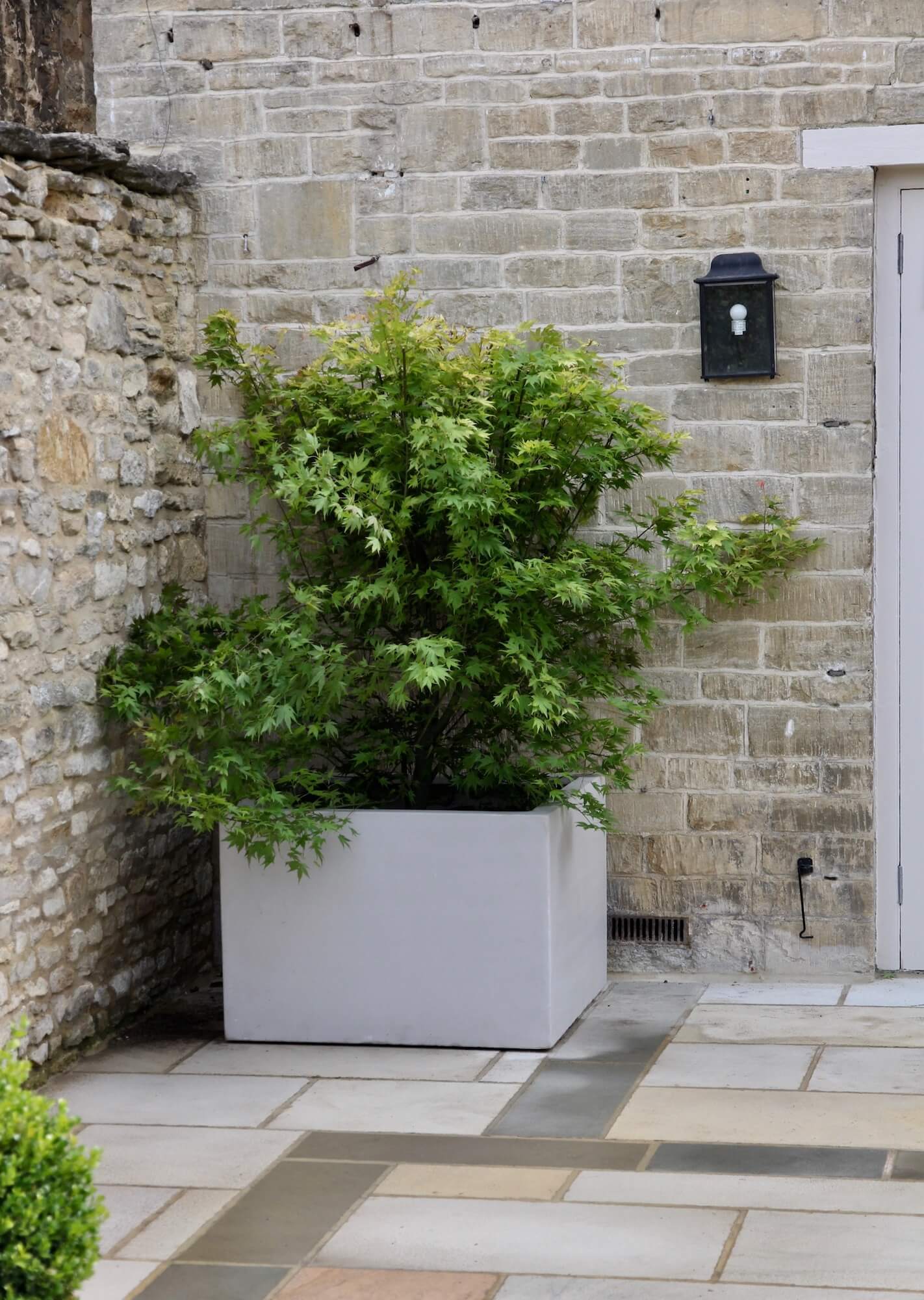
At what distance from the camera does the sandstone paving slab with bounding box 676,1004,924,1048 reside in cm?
448

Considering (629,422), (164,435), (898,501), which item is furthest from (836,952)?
(164,435)

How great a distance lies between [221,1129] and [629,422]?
228cm

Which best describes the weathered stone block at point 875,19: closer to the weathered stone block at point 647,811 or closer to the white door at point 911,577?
the white door at point 911,577

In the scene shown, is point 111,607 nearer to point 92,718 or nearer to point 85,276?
point 92,718

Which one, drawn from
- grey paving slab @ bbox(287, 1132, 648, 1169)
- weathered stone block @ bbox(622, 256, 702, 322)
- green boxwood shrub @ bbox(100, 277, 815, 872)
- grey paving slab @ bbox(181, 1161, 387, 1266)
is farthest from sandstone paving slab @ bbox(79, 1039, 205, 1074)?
weathered stone block @ bbox(622, 256, 702, 322)

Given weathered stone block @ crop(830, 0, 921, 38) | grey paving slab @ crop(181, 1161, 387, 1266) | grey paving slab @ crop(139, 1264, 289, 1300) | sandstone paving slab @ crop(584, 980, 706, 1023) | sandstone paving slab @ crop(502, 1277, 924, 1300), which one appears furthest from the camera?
weathered stone block @ crop(830, 0, 921, 38)

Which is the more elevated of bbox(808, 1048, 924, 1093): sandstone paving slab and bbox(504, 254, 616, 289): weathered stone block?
bbox(504, 254, 616, 289): weathered stone block

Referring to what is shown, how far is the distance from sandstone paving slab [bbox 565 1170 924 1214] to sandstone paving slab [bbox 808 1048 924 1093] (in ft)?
2.13

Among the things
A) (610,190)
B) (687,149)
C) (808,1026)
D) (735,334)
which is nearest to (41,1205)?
(808,1026)

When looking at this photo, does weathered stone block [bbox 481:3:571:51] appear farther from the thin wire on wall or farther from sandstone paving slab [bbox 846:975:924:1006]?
sandstone paving slab [bbox 846:975:924:1006]

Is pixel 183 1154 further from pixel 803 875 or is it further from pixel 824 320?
pixel 824 320

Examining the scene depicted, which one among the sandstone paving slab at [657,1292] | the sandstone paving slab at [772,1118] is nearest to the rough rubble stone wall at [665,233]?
the sandstone paving slab at [772,1118]

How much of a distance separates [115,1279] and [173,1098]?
1.07 m

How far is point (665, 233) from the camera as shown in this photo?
5.09 meters
